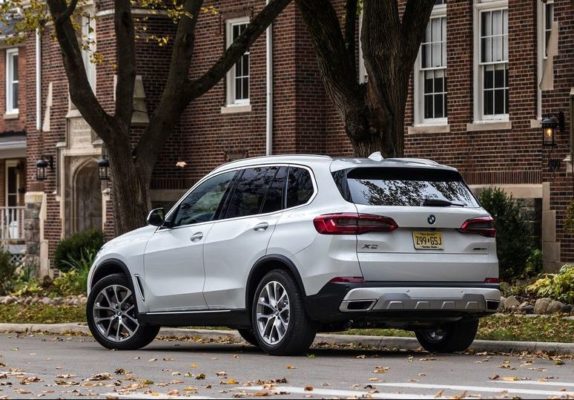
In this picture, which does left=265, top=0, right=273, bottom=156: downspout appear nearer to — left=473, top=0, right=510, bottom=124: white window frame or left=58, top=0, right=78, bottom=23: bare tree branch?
left=473, top=0, right=510, bottom=124: white window frame

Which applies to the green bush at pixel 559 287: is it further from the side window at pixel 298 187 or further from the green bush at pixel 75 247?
the green bush at pixel 75 247

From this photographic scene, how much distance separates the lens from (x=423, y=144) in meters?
27.4

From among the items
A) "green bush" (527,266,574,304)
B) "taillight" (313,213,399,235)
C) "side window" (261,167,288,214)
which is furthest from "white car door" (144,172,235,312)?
"green bush" (527,266,574,304)

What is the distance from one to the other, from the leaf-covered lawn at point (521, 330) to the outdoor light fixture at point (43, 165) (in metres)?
18.1

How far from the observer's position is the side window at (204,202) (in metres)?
14.7

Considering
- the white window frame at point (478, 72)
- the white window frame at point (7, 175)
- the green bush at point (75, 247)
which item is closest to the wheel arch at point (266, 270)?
the white window frame at point (478, 72)

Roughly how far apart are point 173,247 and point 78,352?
4.77 ft

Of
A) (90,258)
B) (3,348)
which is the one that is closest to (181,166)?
(90,258)

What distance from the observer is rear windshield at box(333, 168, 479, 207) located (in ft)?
43.7

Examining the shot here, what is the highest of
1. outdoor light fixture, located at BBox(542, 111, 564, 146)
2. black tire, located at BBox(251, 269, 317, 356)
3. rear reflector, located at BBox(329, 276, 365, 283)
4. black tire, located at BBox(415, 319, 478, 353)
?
outdoor light fixture, located at BBox(542, 111, 564, 146)

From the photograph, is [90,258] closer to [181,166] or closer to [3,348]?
[181,166]

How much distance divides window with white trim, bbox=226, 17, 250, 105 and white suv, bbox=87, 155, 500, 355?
16334 mm

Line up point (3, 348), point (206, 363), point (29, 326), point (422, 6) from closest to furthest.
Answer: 1. point (206, 363)
2. point (3, 348)
3. point (422, 6)
4. point (29, 326)

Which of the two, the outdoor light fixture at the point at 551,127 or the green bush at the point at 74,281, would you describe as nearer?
the outdoor light fixture at the point at 551,127
